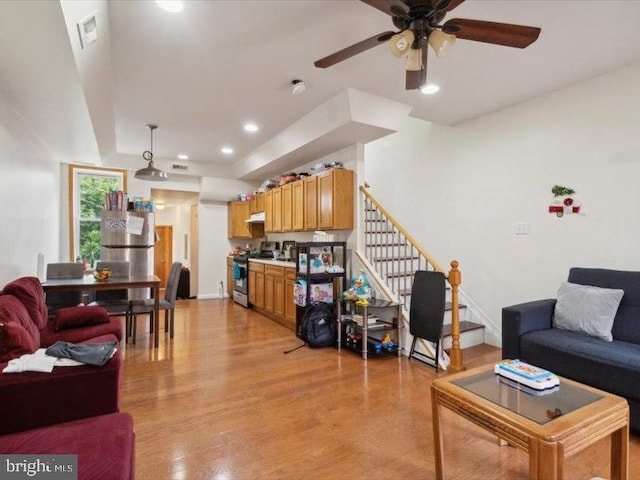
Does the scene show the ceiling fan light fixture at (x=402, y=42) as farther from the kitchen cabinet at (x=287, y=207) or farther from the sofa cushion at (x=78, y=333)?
the kitchen cabinet at (x=287, y=207)

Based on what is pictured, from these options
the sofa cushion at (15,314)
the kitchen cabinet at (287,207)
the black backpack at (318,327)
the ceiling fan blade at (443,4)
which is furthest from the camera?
the kitchen cabinet at (287,207)

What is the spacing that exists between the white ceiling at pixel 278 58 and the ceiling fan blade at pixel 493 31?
17.9 inches

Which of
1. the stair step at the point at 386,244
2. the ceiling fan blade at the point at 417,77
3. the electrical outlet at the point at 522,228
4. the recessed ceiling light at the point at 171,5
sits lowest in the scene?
the stair step at the point at 386,244

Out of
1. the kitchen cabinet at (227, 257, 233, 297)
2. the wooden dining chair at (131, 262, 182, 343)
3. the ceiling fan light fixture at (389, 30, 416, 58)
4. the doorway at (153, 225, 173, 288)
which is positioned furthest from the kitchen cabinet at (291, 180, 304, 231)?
the doorway at (153, 225, 173, 288)

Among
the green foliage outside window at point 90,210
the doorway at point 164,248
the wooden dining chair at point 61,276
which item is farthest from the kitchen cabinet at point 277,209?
the doorway at point 164,248

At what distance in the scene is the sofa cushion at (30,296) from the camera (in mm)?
2469

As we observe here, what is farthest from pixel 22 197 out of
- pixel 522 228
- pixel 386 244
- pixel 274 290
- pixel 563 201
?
pixel 563 201

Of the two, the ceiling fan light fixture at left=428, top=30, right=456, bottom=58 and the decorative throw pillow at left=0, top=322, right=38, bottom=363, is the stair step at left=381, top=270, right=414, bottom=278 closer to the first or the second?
the ceiling fan light fixture at left=428, top=30, right=456, bottom=58

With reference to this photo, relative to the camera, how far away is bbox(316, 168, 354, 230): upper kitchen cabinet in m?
A: 4.32

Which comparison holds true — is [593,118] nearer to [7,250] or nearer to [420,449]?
[420,449]

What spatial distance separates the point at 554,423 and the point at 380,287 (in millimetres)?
2609

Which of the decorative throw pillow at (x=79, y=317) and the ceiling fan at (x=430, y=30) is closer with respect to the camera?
the ceiling fan at (x=430, y=30)

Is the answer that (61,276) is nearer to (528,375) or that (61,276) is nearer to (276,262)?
(276,262)

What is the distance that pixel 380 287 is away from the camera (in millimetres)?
3980
